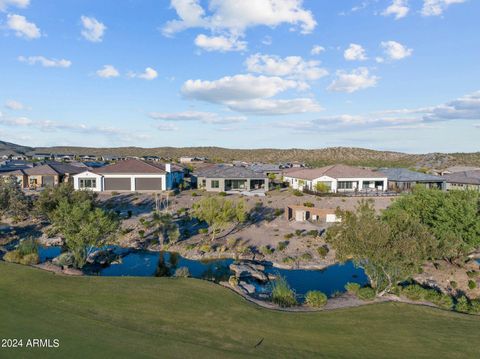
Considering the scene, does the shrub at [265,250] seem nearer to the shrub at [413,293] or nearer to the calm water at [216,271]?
the calm water at [216,271]

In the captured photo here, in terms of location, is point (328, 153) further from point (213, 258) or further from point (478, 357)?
point (478, 357)

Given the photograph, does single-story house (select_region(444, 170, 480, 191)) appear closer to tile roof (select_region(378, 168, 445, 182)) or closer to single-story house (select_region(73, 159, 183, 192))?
tile roof (select_region(378, 168, 445, 182))

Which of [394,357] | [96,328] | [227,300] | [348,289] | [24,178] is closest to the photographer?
[394,357]

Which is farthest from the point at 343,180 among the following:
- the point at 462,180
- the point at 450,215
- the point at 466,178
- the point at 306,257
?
the point at 450,215

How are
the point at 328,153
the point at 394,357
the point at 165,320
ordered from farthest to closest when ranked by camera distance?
the point at 328,153 < the point at 165,320 < the point at 394,357

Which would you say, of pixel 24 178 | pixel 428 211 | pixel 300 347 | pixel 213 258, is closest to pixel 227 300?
pixel 300 347

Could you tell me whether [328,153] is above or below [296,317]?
above

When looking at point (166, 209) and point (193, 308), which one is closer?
point (193, 308)

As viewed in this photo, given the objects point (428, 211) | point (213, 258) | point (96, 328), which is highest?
point (428, 211)
